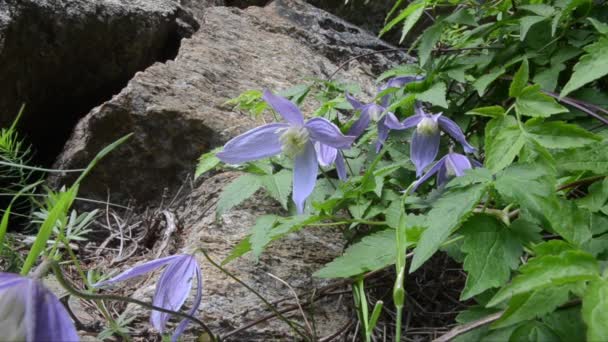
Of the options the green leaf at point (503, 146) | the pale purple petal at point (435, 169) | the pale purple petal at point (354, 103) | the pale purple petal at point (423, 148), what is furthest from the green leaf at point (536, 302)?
the pale purple petal at point (354, 103)

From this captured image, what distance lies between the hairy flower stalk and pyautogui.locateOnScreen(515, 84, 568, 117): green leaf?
196 millimetres

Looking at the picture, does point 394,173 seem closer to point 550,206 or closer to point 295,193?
point 295,193

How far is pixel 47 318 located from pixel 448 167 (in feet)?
2.71

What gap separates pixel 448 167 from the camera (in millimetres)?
1097

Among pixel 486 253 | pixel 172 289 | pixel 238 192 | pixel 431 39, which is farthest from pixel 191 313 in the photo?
pixel 431 39

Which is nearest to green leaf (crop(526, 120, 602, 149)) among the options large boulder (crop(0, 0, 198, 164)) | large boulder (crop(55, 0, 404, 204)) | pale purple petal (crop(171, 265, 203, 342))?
pale purple petal (crop(171, 265, 203, 342))

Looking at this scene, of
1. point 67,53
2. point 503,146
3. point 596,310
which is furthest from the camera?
point 67,53

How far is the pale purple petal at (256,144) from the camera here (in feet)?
3.08

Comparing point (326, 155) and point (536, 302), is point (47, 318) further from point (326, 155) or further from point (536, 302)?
point (326, 155)

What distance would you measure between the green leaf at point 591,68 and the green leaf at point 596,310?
1.59 feet

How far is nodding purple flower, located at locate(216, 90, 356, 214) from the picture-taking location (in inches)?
36.8

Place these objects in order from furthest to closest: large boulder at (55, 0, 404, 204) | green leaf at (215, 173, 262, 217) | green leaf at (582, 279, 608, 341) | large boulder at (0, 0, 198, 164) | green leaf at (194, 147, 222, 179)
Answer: large boulder at (0, 0, 198, 164) < large boulder at (55, 0, 404, 204) < green leaf at (194, 147, 222, 179) < green leaf at (215, 173, 262, 217) < green leaf at (582, 279, 608, 341)

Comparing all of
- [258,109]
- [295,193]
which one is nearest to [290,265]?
[295,193]

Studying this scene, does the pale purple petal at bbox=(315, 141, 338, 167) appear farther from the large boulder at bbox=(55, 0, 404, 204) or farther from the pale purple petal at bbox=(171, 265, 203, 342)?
the large boulder at bbox=(55, 0, 404, 204)
